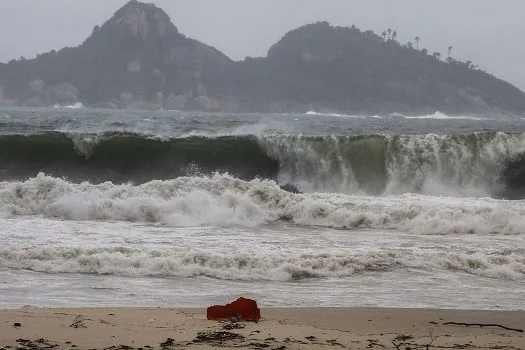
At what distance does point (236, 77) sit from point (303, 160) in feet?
332

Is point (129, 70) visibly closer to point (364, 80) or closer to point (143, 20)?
point (143, 20)

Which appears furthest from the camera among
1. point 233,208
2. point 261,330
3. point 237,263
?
point 233,208

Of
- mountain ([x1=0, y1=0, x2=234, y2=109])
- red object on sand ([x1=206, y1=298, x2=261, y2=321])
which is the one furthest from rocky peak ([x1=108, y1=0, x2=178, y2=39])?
red object on sand ([x1=206, y1=298, x2=261, y2=321])

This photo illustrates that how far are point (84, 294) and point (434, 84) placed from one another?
115 metres

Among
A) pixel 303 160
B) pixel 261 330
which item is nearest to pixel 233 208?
pixel 303 160

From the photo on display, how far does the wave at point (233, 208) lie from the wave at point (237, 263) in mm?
2936

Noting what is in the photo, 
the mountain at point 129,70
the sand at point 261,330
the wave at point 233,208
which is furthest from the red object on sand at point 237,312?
the mountain at point 129,70

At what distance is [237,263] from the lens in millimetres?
8531

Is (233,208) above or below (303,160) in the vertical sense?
below

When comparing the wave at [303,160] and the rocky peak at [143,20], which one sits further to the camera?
the rocky peak at [143,20]

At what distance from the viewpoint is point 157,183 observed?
13.9 meters

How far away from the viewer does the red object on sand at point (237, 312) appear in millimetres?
5766

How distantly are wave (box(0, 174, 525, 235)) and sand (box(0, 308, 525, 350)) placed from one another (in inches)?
223

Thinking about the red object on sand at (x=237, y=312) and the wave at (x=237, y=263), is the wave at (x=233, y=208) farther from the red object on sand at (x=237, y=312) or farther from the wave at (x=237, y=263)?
the red object on sand at (x=237, y=312)
